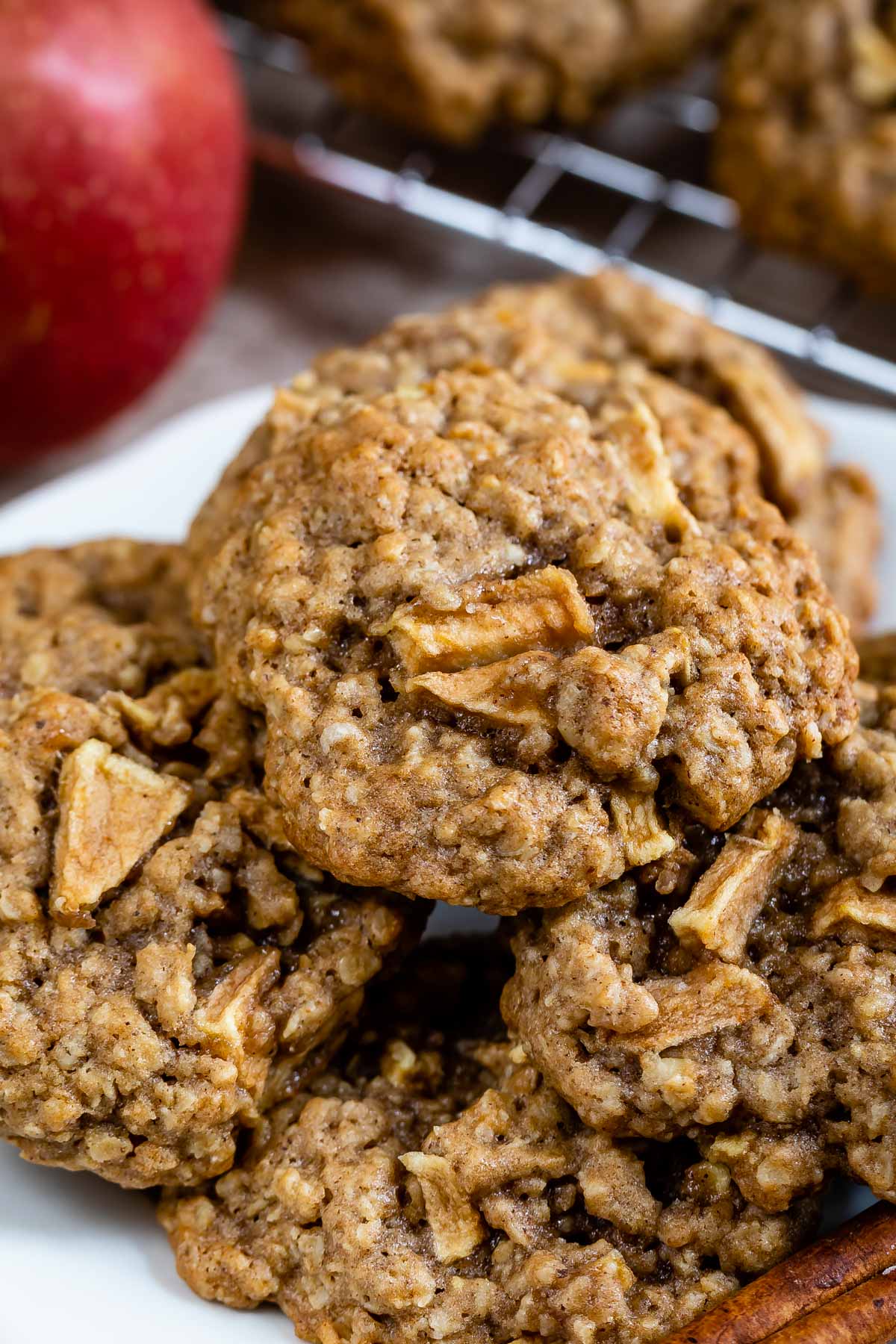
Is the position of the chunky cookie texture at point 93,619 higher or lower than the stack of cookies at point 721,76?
lower

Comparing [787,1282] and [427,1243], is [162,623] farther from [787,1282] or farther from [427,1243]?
[787,1282]

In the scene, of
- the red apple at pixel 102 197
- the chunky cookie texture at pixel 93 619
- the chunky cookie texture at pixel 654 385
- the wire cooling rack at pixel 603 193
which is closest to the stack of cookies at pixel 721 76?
the wire cooling rack at pixel 603 193

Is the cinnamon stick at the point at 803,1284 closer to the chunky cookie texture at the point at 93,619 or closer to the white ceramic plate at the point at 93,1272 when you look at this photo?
the white ceramic plate at the point at 93,1272

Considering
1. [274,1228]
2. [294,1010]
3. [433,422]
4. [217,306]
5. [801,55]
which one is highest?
[801,55]

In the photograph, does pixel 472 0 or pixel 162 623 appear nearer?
pixel 162 623

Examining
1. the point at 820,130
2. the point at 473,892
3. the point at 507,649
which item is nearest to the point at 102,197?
the point at 820,130

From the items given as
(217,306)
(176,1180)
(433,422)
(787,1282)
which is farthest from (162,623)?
(217,306)

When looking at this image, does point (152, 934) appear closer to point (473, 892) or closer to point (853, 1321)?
point (473, 892)
